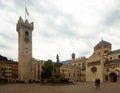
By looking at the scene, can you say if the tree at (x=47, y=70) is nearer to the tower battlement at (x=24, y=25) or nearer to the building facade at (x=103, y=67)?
the building facade at (x=103, y=67)

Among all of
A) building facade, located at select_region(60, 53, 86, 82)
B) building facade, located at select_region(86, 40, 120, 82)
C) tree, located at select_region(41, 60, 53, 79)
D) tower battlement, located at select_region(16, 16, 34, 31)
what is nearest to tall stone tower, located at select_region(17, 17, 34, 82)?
tower battlement, located at select_region(16, 16, 34, 31)

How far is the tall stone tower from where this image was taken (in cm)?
7462

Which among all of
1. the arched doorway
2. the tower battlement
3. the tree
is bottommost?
the arched doorway

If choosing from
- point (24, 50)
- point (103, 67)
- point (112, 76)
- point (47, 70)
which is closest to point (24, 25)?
point (24, 50)

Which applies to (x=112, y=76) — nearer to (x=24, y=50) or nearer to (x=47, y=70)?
(x=47, y=70)

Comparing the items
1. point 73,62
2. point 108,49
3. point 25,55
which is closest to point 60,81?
point 25,55

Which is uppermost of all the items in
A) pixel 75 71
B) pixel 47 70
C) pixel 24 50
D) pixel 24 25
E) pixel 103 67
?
pixel 24 25

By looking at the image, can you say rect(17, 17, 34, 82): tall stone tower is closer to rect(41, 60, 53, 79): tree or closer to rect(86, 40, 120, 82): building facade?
rect(41, 60, 53, 79): tree

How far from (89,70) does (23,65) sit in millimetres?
27630

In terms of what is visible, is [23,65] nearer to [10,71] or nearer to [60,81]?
[10,71]

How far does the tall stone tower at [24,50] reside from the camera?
74.6m

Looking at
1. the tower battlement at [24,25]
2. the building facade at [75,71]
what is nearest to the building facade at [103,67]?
the building facade at [75,71]

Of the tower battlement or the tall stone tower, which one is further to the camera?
the tower battlement

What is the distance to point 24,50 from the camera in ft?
251
